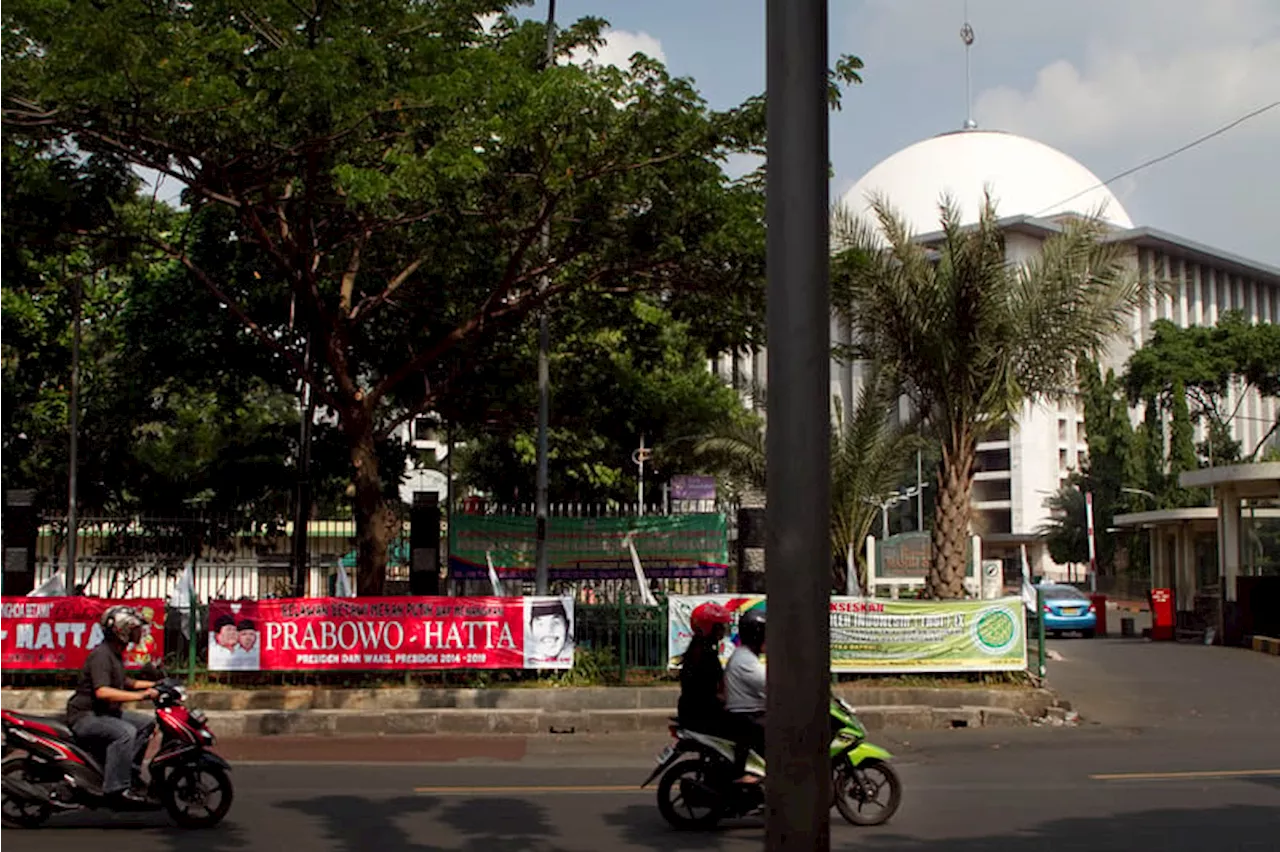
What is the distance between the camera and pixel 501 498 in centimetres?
3659

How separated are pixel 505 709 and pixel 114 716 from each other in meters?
7.86

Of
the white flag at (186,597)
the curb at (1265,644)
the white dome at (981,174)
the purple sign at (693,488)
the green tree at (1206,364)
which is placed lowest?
the curb at (1265,644)

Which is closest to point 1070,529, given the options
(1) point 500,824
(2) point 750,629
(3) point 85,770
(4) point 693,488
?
(4) point 693,488

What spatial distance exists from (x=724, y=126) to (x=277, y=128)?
204 inches

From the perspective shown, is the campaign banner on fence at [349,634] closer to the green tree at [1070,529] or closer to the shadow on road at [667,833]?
the shadow on road at [667,833]

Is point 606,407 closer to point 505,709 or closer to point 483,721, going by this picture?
point 505,709

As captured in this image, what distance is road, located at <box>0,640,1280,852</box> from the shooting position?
30.1ft

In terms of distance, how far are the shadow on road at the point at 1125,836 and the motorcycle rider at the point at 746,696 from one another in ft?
2.65

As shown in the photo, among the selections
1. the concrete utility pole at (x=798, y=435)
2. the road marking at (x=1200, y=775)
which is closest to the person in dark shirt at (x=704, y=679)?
the road marking at (x=1200, y=775)

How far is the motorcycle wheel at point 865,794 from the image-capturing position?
9734 mm

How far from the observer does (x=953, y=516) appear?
19.7m

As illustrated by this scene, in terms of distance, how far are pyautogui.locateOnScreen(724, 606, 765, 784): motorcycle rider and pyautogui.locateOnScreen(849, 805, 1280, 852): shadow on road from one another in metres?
0.81

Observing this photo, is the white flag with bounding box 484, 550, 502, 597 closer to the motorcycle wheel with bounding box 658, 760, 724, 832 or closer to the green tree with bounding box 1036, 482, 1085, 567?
the motorcycle wheel with bounding box 658, 760, 724, 832

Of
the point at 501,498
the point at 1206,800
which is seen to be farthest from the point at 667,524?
the point at 501,498
